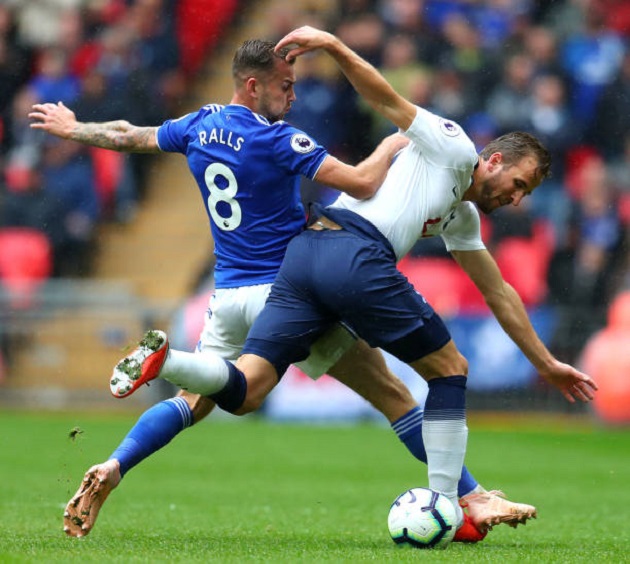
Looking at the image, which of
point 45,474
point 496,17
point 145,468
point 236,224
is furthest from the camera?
point 496,17

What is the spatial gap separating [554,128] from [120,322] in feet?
16.8

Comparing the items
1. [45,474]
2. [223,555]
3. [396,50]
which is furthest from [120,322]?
[223,555]

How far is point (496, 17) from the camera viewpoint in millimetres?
16250

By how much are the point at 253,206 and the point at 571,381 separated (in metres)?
1.75

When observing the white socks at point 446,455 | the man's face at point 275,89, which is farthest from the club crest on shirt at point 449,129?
the white socks at point 446,455

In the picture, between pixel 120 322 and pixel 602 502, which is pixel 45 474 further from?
pixel 120 322

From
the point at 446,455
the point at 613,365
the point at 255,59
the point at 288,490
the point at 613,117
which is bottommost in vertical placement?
the point at 613,365

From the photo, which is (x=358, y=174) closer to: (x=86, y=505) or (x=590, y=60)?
(x=86, y=505)

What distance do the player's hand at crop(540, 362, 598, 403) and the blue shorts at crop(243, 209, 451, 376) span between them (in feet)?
2.90

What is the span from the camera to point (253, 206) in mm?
6145

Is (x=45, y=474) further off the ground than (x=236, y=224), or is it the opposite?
(x=236, y=224)

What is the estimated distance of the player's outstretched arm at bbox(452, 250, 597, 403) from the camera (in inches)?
258

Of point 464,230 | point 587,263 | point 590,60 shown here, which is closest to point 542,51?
point 590,60

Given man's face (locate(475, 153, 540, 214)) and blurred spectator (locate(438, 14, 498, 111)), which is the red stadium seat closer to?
blurred spectator (locate(438, 14, 498, 111))
